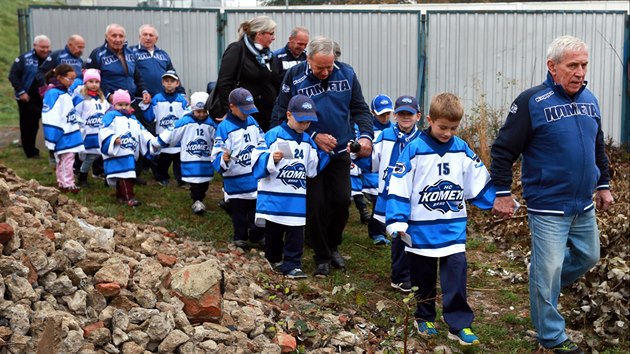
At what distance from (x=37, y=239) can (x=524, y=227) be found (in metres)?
5.49

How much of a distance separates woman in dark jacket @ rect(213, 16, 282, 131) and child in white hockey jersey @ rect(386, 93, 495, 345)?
9.75 feet

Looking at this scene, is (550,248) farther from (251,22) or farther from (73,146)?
(73,146)

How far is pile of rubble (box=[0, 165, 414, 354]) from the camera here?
14.7 feet

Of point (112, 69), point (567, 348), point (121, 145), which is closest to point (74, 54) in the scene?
point (112, 69)

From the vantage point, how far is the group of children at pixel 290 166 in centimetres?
574

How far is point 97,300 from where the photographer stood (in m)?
4.89

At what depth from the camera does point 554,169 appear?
215 inches

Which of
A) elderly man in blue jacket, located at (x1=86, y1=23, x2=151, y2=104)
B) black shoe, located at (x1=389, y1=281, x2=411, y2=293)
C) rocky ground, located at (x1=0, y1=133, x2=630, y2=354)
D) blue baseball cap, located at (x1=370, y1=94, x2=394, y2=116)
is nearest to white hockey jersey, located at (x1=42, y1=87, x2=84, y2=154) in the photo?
elderly man in blue jacket, located at (x1=86, y1=23, x2=151, y2=104)

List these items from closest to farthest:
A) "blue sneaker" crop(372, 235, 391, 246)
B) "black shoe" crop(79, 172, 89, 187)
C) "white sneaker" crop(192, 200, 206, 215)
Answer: "blue sneaker" crop(372, 235, 391, 246), "white sneaker" crop(192, 200, 206, 215), "black shoe" crop(79, 172, 89, 187)

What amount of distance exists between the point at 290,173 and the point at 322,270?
93 centimetres

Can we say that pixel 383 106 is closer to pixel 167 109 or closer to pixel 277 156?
pixel 277 156

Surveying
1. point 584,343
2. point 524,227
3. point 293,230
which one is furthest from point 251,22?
point 584,343

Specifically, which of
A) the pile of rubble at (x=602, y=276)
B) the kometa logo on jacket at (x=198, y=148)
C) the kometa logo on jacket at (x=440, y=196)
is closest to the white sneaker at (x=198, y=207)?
the kometa logo on jacket at (x=198, y=148)

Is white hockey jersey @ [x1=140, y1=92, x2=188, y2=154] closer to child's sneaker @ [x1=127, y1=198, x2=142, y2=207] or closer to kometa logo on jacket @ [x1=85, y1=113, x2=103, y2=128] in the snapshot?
kometa logo on jacket @ [x1=85, y1=113, x2=103, y2=128]
